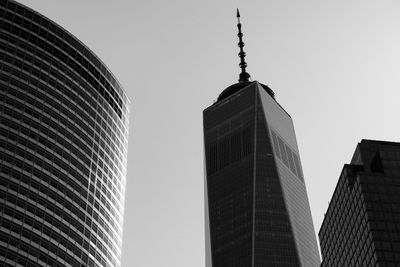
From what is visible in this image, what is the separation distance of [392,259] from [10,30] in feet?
295

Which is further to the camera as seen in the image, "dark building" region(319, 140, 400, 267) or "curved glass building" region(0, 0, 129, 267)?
"curved glass building" region(0, 0, 129, 267)

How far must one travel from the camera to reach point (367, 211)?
4643 inches

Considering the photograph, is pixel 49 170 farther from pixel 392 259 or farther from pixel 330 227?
pixel 392 259

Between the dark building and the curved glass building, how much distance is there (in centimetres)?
4362

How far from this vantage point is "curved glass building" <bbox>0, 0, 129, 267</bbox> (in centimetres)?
13438

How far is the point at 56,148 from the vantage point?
149750mm

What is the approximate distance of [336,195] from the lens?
428ft

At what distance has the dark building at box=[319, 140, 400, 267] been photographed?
115m

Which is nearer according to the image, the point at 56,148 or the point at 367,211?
the point at 367,211

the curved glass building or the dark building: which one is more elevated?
the curved glass building

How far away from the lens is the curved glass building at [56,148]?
13438cm

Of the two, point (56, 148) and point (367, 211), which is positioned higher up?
point (56, 148)

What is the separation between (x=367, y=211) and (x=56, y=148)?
60193 mm

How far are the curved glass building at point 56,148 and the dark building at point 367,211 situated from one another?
143 ft
